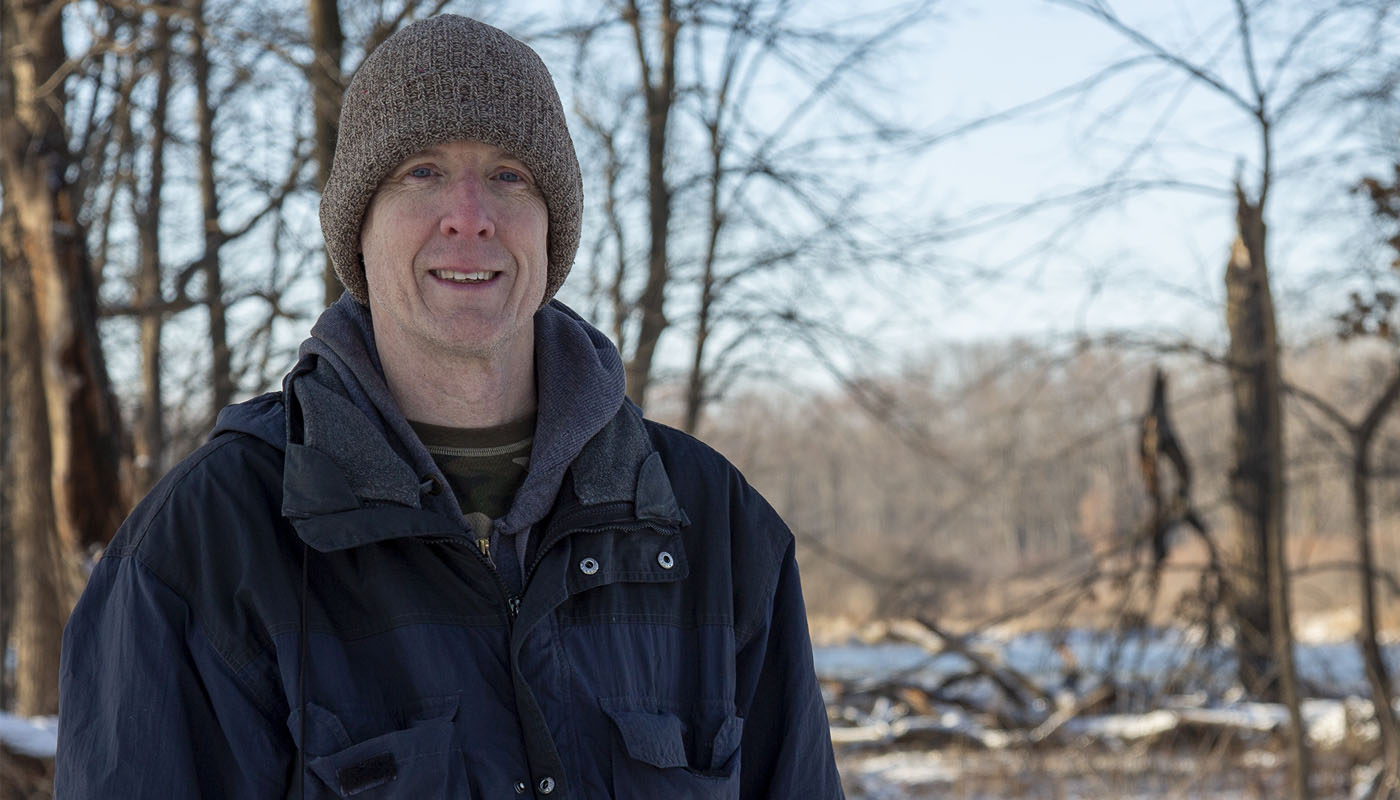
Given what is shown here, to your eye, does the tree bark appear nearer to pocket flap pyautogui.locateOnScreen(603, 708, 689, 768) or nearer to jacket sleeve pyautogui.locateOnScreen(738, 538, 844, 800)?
jacket sleeve pyautogui.locateOnScreen(738, 538, 844, 800)

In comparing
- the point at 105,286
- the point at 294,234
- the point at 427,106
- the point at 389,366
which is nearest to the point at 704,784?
the point at 389,366

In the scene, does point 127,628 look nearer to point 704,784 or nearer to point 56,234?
point 704,784

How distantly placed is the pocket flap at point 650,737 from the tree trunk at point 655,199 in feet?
24.6

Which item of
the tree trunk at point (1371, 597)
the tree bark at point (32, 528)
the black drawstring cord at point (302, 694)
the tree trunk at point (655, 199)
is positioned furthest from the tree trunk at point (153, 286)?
the tree trunk at point (1371, 597)

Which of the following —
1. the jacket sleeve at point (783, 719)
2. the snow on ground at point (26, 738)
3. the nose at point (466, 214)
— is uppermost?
the nose at point (466, 214)

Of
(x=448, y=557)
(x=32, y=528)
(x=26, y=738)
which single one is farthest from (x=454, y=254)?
(x=32, y=528)

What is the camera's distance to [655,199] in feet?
33.1

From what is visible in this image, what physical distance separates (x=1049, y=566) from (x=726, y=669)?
20.8 feet

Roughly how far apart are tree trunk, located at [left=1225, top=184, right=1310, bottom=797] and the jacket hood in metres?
3.80

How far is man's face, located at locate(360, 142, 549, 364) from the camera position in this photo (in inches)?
79.0

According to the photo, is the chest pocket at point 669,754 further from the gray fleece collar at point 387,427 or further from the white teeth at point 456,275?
the white teeth at point 456,275

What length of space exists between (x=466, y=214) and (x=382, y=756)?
820 mm

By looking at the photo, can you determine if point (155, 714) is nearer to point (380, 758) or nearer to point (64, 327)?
point (380, 758)

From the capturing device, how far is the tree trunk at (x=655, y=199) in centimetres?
977
